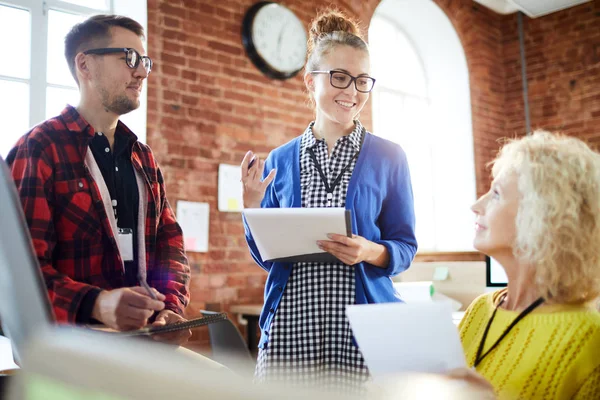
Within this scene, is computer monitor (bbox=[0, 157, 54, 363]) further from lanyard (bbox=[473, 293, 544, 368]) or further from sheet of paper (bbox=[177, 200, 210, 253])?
sheet of paper (bbox=[177, 200, 210, 253])

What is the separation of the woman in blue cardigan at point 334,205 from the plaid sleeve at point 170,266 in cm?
21

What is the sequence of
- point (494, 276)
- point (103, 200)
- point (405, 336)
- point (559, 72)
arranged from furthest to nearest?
point (559, 72) < point (494, 276) < point (103, 200) < point (405, 336)

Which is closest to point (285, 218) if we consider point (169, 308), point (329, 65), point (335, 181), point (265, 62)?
point (335, 181)

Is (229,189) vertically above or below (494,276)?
above

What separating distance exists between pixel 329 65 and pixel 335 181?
340 millimetres

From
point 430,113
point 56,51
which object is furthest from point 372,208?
point 430,113

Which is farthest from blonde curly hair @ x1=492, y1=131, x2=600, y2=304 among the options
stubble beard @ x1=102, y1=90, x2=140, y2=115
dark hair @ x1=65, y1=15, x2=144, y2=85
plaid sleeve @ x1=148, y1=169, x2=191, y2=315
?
dark hair @ x1=65, y1=15, x2=144, y2=85

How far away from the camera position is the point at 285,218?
4.27 ft

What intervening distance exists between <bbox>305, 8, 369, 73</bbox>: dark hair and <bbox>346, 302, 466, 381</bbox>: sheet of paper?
1.01 m

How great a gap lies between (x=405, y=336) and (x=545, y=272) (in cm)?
41

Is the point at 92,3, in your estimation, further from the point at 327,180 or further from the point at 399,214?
the point at 399,214

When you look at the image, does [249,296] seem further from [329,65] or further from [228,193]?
[329,65]

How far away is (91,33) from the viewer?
159cm

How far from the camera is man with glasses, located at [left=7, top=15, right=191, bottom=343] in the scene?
1.20 metres
